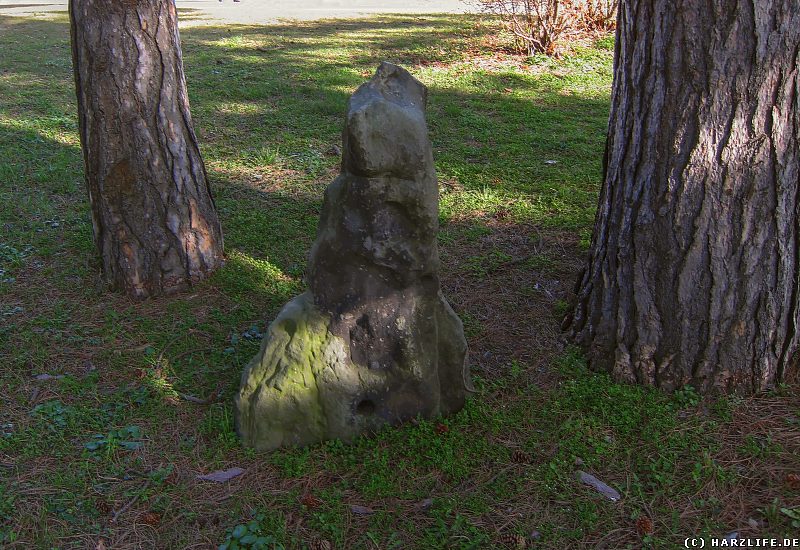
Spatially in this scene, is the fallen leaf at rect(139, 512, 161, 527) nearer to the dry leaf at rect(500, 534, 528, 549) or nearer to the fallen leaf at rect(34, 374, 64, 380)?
the fallen leaf at rect(34, 374, 64, 380)

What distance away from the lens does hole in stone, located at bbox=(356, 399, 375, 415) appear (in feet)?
10.8

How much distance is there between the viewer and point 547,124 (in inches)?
287

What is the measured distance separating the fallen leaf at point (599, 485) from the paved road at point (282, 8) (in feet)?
40.9

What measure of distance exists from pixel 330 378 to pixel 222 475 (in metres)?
0.64

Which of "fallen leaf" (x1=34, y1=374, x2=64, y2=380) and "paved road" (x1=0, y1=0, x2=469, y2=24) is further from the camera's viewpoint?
"paved road" (x1=0, y1=0, x2=469, y2=24)

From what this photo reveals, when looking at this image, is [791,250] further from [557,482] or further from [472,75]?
[472,75]

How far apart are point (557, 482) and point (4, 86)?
9.02 metres

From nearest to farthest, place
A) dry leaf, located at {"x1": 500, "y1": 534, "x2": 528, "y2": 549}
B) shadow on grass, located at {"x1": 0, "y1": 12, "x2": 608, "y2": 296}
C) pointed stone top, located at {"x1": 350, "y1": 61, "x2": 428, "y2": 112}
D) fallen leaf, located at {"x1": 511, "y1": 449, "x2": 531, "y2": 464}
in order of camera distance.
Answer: dry leaf, located at {"x1": 500, "y1": 534, "x2": 528, "y2": 549}, pointed stone top, located at {"x1": 350, "y1": 61, "x2": 428, "y2": 112}, fallen leaf, located at {"x1": 511, "y1": 449, "x2": 531, "y2": 464}, shadow on grass, located at {"x1": 0, "y1": 12, "x2": 608, "y2": 296}

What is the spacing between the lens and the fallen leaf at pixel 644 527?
2.73m

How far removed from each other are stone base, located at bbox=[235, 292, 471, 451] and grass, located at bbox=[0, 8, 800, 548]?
11 cm

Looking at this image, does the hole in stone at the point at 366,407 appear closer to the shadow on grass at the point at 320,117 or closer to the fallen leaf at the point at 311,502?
the fallen leaf at the point at 311,502

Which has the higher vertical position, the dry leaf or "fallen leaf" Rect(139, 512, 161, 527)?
"fallen leaf" Rect(139, 512, 161, 527)

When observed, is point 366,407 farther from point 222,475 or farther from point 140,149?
point 140,149

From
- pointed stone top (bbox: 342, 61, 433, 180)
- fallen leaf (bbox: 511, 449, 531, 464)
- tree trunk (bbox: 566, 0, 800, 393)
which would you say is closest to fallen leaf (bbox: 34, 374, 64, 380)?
pointed stone top (bbox: 342, 61, 433, 180)
